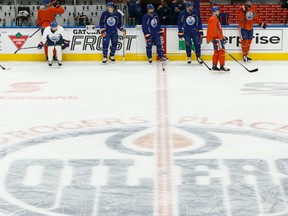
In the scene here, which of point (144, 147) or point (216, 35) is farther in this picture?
point (216, 35)

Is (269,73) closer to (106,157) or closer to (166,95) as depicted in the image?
(166,95)

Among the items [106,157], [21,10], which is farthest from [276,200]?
[21,10]

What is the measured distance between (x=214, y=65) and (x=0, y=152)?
22.3ft

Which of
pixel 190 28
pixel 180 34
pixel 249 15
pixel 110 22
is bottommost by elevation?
pixel 180 34

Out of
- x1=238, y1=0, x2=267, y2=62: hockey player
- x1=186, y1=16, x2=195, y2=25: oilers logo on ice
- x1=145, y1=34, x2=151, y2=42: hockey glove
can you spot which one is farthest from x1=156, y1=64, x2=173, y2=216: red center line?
x1=238, y1=0, x2=267, y2=62: hockey player

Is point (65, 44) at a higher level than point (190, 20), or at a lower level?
lower

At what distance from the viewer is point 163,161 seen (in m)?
5.37

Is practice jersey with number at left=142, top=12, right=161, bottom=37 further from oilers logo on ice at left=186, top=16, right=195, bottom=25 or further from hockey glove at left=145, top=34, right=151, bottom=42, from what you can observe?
oilers logo on ice at left=186, top=16, right=195, bottom=25

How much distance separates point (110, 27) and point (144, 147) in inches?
297

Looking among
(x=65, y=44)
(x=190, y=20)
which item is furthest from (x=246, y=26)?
(x=65, y=44)

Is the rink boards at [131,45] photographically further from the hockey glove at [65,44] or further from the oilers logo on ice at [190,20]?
the hockey glove at [65,44]

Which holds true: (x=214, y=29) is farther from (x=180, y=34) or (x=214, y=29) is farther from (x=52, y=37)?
(x=52, y=37)

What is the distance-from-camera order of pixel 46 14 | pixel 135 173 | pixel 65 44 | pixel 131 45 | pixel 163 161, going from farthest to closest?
pixel 131 45 < pixel 46 14 < pixel 65 44 < pixel 163 161 < pixel 135 173

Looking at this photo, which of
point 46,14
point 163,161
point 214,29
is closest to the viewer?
point 163,161
